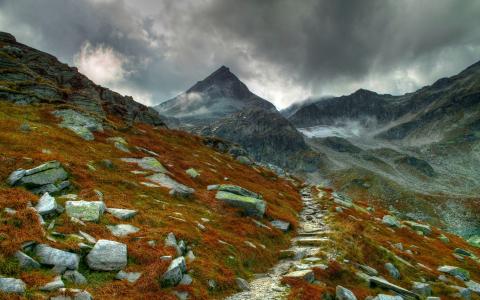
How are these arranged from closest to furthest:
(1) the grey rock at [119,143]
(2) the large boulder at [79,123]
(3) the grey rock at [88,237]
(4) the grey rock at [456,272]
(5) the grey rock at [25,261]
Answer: (5) the grey rock at [25,261] → (3) the grey rock at [88,237] → (4) the grey rock at [456,272] → (2) the large boulder at [79,123] → (1) the grey rock at [119,143]

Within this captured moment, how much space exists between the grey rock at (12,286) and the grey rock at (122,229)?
5859 mm

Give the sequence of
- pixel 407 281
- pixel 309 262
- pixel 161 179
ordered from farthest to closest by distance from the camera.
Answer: pixel 161 179 < pixel 407 281 < pixel 309 262

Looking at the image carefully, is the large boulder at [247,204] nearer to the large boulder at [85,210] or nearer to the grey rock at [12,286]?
the large boulder at [85,210]

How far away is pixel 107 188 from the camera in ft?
76.4

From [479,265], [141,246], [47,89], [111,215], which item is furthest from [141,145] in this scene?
[479,265]

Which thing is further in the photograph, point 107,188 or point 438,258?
point 438,258

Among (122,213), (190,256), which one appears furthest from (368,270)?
(122,213)

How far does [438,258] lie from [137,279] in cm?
3394

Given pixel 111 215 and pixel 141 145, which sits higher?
pixel 141 145

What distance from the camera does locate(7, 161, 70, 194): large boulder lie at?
60.6 feet

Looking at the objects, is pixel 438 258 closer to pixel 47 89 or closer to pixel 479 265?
pixel 479 265

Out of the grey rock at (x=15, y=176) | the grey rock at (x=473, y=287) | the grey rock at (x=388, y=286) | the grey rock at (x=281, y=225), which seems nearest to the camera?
the grey rock at (x=15, y=176)

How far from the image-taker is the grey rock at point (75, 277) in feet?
37.7

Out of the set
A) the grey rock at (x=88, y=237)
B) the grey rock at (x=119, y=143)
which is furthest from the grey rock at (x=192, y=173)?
the grey rock at (x=88, y=237)
